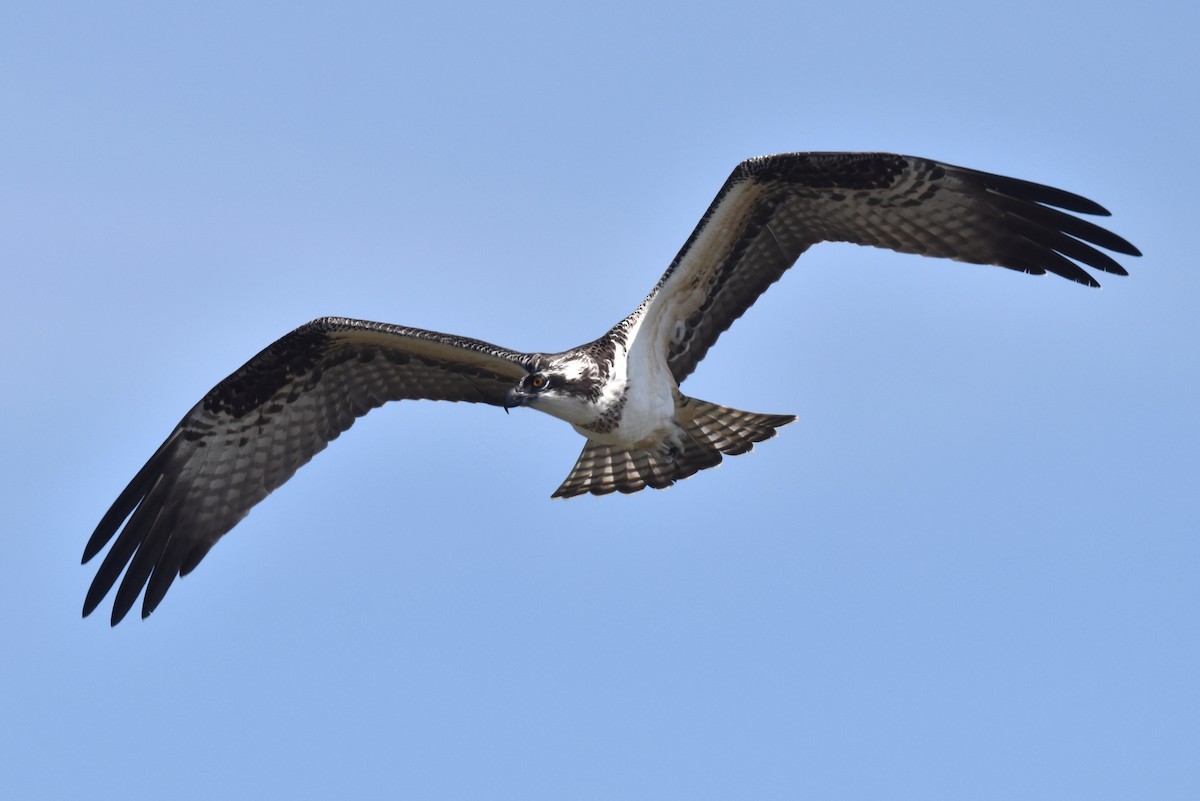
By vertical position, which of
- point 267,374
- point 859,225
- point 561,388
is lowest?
point 561,388

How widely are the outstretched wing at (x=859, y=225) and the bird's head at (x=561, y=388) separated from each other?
1.95 feet

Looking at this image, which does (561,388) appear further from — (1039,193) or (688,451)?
(1039,193)

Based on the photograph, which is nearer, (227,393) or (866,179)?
(866,179)

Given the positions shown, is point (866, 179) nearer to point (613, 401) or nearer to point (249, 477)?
point (613, 401)

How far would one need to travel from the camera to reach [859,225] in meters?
12.2

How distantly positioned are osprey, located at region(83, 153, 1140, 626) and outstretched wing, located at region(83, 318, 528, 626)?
11 millimetres

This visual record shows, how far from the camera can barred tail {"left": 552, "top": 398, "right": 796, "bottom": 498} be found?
1262 cm

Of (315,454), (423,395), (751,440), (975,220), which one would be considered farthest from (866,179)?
(315,454)

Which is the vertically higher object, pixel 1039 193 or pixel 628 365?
pixel 1039 193

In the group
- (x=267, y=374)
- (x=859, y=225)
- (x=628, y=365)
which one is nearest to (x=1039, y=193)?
(x=859, y=225)

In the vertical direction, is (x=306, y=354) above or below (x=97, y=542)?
above

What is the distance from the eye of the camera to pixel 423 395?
13.3 m

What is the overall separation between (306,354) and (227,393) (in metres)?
0.71

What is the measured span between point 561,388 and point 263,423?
2.66m
